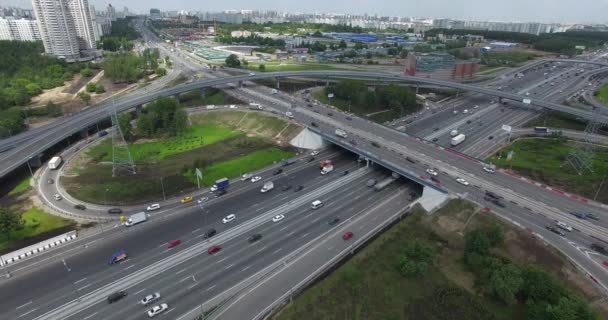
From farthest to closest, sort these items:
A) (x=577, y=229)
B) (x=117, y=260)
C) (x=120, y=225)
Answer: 1. (x=120, y=225)
2. (x=577, y=229)
3. (x=117, y=260)

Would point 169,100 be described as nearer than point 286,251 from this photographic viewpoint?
No

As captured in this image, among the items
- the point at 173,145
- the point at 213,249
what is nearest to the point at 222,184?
the point at 213,249

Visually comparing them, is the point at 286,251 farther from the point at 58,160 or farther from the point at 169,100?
the point at 169,100

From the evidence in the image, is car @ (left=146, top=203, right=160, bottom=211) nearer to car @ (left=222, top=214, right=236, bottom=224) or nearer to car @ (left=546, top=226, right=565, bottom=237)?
car @ (left=222, top=214, right=236, bottom=224)

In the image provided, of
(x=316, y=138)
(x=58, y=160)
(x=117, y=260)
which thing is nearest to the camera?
(x=117, y=260)

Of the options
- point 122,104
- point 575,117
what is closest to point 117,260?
point 122,104

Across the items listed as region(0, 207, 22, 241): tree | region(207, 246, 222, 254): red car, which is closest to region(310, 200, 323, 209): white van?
region(207, 246, 222, 254): red car
